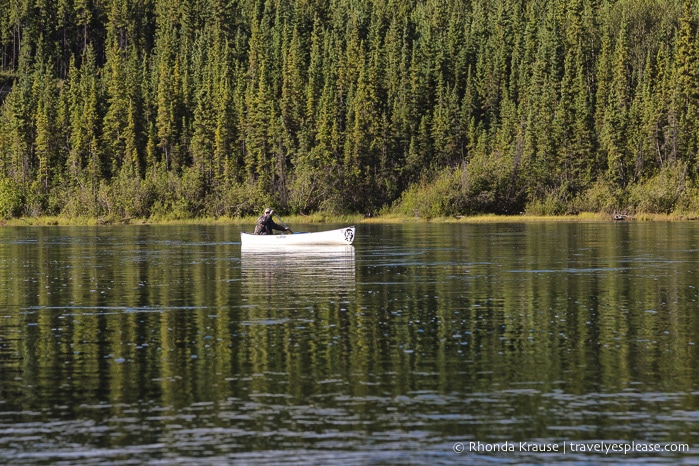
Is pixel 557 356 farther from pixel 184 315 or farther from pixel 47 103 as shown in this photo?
pixel 47 103

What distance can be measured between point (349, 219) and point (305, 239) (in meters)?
60.8

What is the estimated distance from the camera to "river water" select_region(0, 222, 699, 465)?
1656 centimetres

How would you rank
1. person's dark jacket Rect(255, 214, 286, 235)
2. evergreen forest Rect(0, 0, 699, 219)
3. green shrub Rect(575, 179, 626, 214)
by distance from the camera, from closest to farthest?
person's dark jacket Rect(255, 214, 286, 235), green shrub Rect(575, 179, 626, 214), evergreen forest Rect(0, 0, 699, 219)

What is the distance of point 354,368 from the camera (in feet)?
74.3

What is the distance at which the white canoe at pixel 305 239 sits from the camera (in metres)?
65.1

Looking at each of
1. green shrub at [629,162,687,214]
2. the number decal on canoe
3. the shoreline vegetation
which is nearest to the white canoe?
the number decal on canoe

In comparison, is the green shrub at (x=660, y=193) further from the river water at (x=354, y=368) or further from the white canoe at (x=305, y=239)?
the river water at (x=354, y=368)

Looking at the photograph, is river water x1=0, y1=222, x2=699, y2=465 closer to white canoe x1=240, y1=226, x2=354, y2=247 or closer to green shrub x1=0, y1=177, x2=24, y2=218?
white canoe x1=240, y1=226, x2=354, y2=247

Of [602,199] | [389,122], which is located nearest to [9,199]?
[389,122]

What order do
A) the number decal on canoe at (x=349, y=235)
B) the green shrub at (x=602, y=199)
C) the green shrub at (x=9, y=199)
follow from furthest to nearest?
the green shrub at (x=9, y=199)
the green shrub at (x=602, y=199)
the number decal on canoe at (x=349, y=235)

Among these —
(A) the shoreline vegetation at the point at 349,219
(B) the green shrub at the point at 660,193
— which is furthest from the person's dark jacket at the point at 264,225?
(B) the green shrub at the point at 660,193

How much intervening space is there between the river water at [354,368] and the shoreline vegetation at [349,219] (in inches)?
2794

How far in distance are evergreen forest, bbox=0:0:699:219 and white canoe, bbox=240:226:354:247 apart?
194ft

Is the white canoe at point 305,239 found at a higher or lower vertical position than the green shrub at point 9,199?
lower
